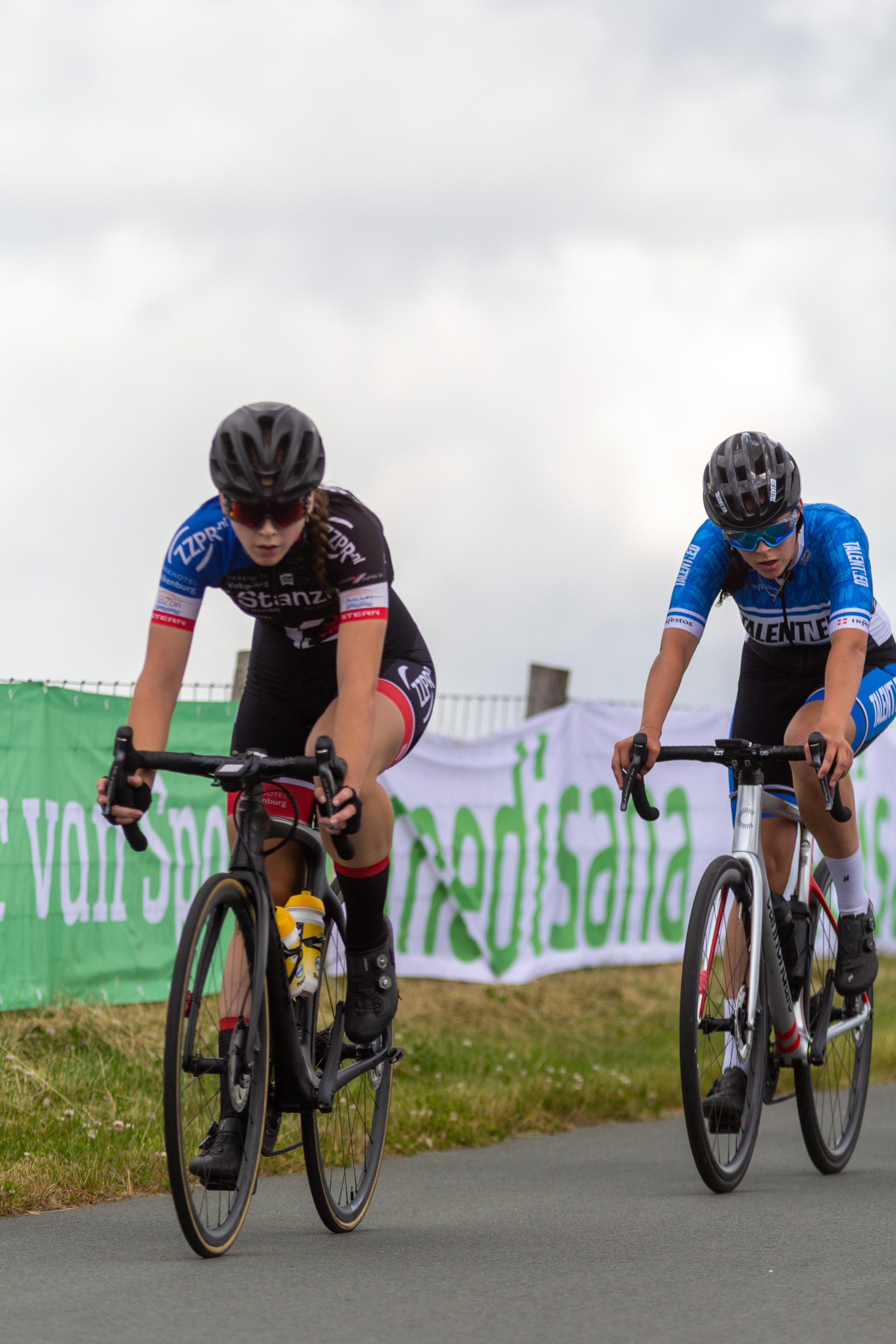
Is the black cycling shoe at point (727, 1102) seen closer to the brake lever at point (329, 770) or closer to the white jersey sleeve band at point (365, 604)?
the brake lever at point (329, 770)

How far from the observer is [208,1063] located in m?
3.88

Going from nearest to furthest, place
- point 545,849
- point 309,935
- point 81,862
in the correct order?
1. point 309,935
2. point 81,862
3. point 545,849

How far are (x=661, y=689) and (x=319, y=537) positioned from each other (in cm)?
167

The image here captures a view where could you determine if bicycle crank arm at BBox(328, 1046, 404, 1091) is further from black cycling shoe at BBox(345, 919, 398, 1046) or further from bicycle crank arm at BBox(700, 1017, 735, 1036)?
bicycle crank arm at BBox(700, 1017, 735, 1036)

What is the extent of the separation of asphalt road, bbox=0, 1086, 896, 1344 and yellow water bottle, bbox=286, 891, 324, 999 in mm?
690

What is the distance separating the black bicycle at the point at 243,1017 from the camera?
3775 millimetres

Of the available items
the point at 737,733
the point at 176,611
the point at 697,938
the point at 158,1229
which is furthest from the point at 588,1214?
the point at 176,611

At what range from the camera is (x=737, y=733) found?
5867mm

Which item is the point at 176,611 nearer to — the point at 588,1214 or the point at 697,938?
the point at 697,938

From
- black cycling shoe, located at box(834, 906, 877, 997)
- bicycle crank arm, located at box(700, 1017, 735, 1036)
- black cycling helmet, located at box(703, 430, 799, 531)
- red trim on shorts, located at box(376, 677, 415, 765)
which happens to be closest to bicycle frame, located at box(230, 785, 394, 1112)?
red trim on shorts, located at box(376, 677, 415, 765)

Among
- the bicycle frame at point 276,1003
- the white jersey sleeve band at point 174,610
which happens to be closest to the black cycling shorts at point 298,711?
the bicycle frame at point 276,1003

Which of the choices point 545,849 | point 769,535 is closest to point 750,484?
point 769,535

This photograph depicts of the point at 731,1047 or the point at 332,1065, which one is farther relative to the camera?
the point at 731,1047

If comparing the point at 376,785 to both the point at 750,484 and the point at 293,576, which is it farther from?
the point at 750,484
